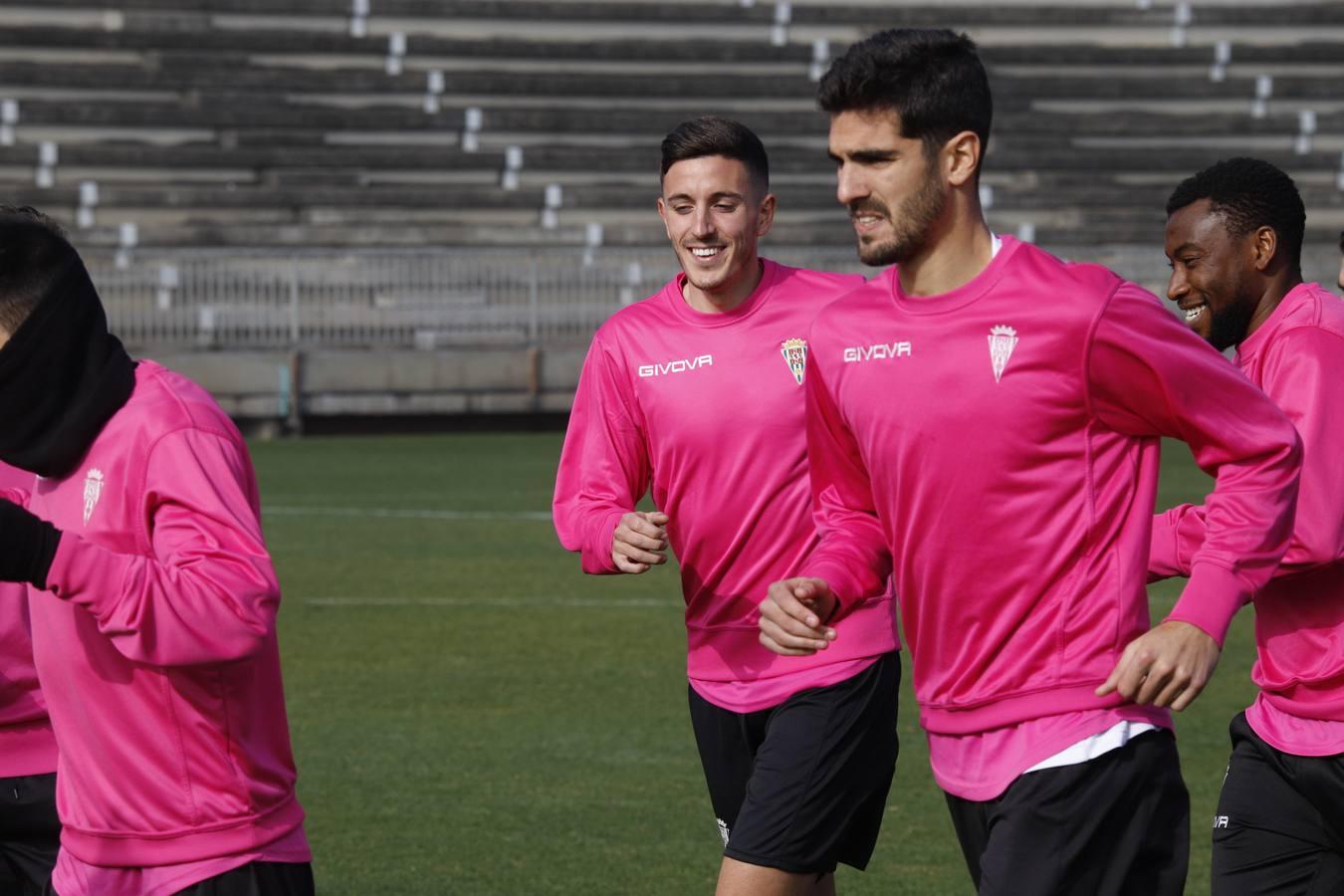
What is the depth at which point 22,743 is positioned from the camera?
456cm

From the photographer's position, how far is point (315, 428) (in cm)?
2302

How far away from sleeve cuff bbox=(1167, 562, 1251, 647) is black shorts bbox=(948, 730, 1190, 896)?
0.29 metres

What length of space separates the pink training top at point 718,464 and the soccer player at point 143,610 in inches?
62.2

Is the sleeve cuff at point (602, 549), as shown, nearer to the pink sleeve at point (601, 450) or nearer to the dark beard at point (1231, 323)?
the pink sleeve at point (601, 450)

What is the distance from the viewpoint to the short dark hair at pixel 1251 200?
4527 mm

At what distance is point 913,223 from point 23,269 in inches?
60.5

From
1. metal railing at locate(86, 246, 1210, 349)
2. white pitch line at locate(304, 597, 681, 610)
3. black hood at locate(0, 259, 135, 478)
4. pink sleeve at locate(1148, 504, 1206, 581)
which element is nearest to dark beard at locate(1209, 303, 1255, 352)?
pink sleeve at locate(1148, 504, 1206, 581)

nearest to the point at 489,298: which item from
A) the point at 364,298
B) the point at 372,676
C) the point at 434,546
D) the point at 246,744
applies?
the point at 364,298

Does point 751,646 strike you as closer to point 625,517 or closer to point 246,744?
point 625,517

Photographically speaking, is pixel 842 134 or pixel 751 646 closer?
pixel 842 134

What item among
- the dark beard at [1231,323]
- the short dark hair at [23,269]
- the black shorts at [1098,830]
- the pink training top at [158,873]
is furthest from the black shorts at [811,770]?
the short dark hair at [23,269]

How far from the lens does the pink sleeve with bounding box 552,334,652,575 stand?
525 cm

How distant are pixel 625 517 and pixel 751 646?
633 mm

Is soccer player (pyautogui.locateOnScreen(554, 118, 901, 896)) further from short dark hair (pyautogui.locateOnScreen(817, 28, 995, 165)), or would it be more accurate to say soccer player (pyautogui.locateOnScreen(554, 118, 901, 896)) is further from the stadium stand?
the stadium stand
